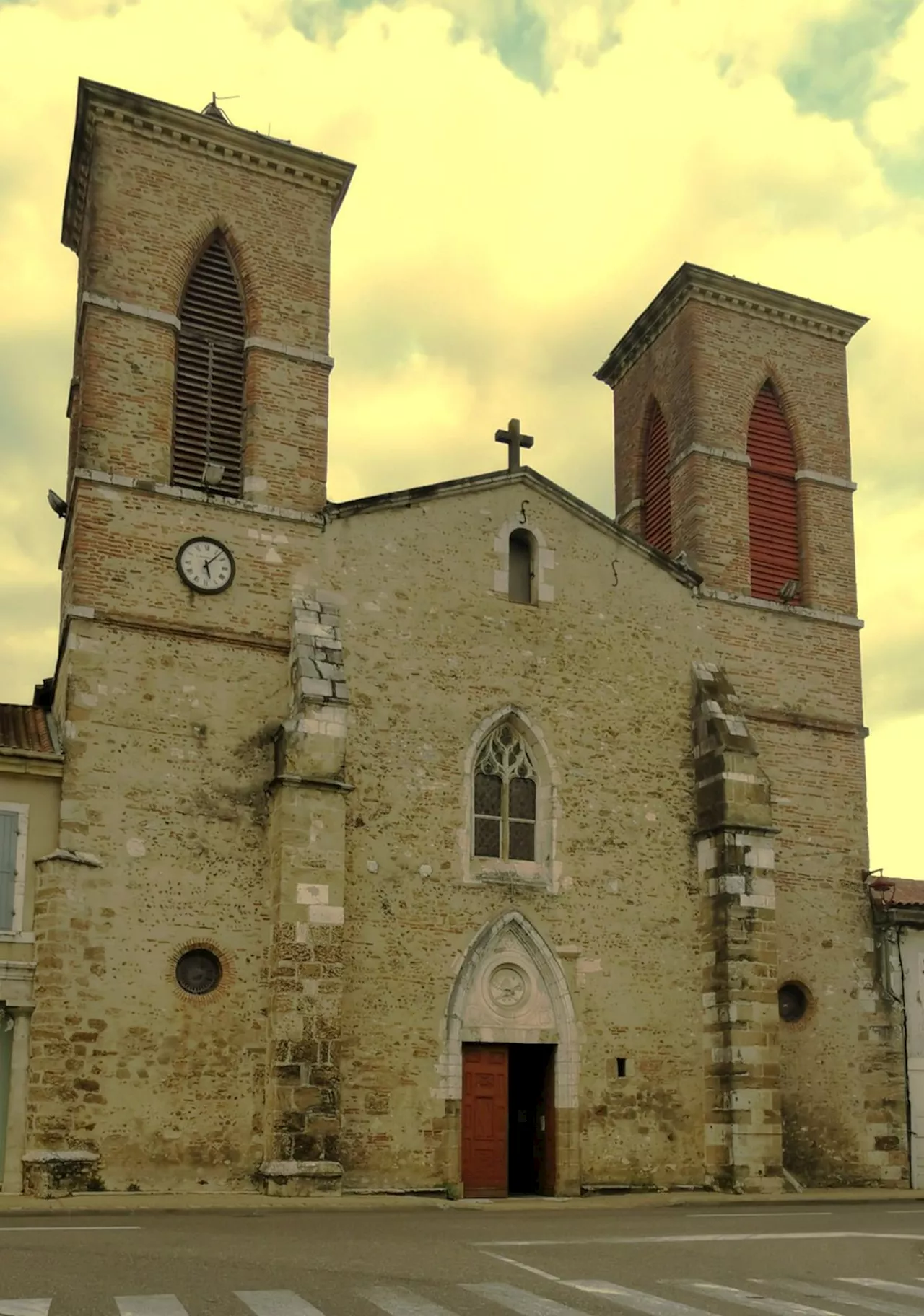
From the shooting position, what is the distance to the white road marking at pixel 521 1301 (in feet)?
27.7

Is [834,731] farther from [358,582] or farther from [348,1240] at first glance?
[348,1240]

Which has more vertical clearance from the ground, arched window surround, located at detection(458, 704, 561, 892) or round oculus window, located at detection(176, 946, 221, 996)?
arched window surround, located at detection(458, 704, 561, 892)

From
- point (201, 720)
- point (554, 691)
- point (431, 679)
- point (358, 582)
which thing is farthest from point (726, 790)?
point (201, 720)

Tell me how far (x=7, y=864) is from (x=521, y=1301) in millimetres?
10096

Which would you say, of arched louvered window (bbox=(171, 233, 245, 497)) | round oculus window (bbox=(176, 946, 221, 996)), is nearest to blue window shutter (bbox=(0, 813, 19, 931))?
round oculus window (bbox=(176, 946, 221, 996))

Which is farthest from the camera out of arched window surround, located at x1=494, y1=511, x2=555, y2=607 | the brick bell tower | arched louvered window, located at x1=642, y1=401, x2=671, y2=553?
arched louvered window, located at x1=642, y1=401, x2=671, y2=553

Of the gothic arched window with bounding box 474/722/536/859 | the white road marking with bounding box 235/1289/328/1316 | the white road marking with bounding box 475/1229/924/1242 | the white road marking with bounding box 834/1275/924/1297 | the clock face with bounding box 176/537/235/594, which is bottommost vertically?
the white road marking with bounding box 475/1229/924/1242

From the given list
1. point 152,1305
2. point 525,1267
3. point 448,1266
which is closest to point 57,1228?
point 448,1266

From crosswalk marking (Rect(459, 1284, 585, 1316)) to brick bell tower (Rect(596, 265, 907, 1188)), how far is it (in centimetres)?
1068

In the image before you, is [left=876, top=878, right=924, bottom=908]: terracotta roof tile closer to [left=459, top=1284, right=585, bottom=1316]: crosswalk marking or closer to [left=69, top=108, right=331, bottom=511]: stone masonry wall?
[left=69, top=108, right=331, bottom=511]: stone masonry wall

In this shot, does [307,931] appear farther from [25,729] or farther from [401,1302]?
[401,1302]

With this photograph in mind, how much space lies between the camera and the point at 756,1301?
9.11 m

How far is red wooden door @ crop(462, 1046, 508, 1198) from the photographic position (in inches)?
731

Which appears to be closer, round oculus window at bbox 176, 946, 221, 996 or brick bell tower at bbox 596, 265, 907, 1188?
round oculus window at bbox 176, 946, 221, 996
